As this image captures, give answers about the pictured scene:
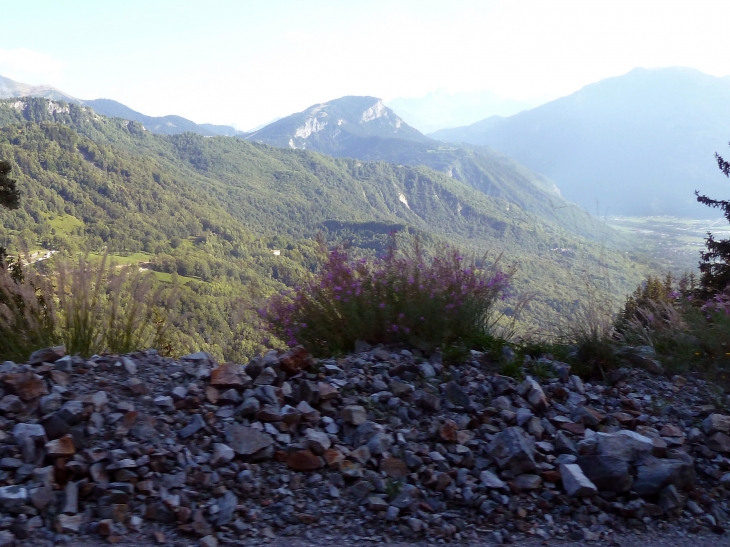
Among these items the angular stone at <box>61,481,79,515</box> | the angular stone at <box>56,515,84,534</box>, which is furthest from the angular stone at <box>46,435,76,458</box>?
the angular stone at <box>56,515,84,534</box>

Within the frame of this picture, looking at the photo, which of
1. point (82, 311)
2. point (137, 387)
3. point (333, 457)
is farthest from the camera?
point (82, 311)

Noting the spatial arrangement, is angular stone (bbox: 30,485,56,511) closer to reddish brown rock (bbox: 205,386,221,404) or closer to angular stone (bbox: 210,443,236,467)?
angular stone (bbox: 210,443,236,467)

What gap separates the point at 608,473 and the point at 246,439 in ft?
5.99

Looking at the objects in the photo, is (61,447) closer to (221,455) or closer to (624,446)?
(221,455)

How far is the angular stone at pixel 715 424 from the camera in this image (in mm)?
3156

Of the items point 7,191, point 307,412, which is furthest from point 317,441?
point 7,191

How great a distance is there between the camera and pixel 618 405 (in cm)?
352

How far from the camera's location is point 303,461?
8.76 feet

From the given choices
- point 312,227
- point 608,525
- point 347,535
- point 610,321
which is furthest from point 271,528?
point 312,227

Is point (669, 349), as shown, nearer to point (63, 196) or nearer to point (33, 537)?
point (33, 537)

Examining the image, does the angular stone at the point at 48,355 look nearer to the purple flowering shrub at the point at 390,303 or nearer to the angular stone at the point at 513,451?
the purple flowering shrub at the point at 390,303

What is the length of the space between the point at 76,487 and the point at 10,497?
0.24m

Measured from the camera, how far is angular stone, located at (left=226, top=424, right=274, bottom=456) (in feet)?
8.79

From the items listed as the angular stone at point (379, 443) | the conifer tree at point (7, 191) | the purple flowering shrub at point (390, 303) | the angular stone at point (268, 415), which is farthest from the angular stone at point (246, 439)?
the conifer tree at point (7, 191)
